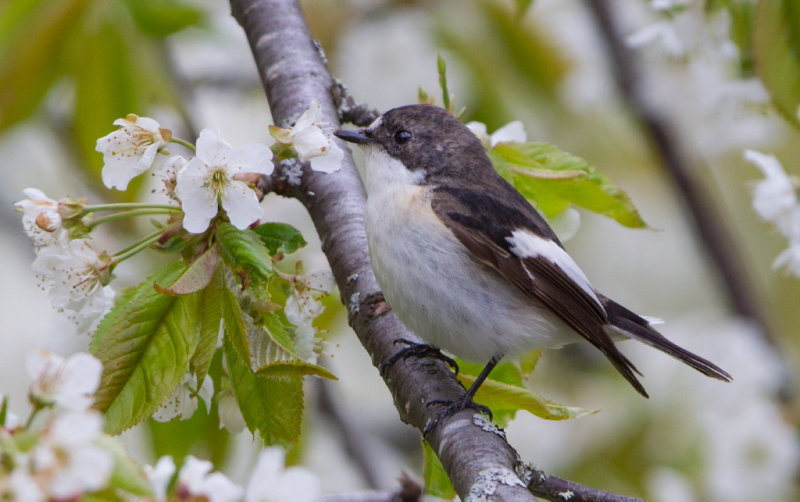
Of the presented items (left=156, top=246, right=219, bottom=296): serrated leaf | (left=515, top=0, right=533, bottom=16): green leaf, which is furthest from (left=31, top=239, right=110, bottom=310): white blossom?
(left=515, top=0, right=533, bottom=16): green leaf

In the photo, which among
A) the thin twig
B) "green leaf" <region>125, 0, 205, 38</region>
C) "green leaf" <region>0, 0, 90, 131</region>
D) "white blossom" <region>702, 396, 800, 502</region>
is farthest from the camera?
the thin twig

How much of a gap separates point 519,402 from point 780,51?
1.22 m

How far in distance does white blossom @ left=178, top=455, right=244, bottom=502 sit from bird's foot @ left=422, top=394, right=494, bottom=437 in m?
0.70

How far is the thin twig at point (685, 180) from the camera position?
5094 mm

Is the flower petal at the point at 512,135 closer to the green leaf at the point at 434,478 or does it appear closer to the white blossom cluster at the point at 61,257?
the green leaf at the point at 434,478

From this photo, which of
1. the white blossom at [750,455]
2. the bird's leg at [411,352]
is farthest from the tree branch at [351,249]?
the white blossom at [750,455]

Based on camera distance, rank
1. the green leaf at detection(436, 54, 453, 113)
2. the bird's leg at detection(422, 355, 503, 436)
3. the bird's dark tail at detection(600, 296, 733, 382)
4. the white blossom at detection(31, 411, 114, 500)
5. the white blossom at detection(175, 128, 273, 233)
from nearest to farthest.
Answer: the white blossom at detection(31, 411, 114, 500)
the white blossom at detection(175, 128, 273, 233)
the bird's leg at detection(422, 355, 503, 436)
the green leaf at detection(436, 54, 453, 113)
the bird's dark tail at detection(600, 296, 733, 382)

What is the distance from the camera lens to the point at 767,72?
2.62 metres

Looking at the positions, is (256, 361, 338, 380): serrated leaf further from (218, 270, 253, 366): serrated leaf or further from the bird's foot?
the bird's foot

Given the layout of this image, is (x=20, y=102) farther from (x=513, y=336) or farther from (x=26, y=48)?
(x=513, y=336)

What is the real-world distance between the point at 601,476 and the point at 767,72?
273 centimetres

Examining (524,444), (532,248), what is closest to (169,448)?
(532,248)

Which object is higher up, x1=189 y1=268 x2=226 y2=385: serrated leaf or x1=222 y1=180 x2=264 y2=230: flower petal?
x1=222 y1=180 x2=264 y2=230: flower petal

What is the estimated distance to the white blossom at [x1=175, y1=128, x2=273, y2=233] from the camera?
1.91 m
